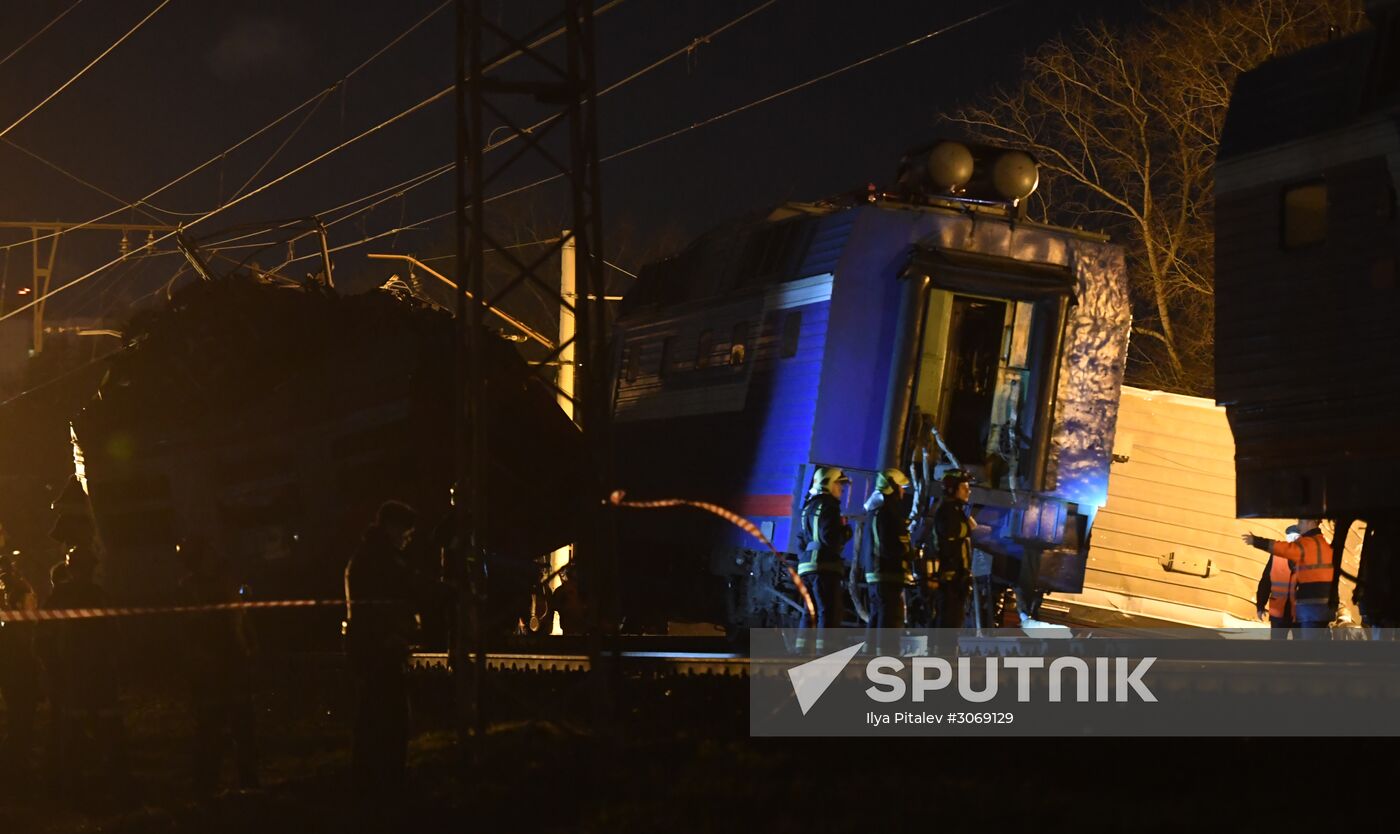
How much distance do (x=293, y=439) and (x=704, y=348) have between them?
450 cm

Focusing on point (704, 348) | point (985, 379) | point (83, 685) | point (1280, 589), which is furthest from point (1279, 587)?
point (83, 685)

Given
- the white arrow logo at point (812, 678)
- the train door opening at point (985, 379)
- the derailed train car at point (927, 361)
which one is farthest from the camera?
the train door opening at point (985, 379)

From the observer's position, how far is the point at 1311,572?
15172 mm

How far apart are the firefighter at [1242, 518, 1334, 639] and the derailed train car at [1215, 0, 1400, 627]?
453mm

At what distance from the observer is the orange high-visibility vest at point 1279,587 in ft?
51.9

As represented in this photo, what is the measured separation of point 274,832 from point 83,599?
4182 mm

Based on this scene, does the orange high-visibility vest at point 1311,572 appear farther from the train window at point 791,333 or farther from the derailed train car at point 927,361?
the train window at point 791,333

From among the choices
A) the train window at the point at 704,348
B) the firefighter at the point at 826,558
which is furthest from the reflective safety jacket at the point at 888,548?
the train window at the point at 704,348

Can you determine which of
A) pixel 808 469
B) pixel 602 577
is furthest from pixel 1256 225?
pixel 602 577

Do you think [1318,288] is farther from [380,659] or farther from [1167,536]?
[380,659]

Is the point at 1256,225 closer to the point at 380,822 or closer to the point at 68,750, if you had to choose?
the point at 380,822

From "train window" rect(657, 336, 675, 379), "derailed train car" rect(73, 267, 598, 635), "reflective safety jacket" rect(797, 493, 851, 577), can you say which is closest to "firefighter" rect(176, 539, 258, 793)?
"derailed train car" rect(73, 267, 598, 635)

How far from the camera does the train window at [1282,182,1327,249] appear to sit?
1469 cm
